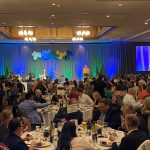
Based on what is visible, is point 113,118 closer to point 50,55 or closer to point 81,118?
point 81,118

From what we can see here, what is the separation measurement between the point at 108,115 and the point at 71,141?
269cm

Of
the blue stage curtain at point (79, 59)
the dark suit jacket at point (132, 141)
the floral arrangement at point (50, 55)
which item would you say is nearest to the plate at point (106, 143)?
the dark suit jacket at point (132, 141)

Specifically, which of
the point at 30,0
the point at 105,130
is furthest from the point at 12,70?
the point at 105,130

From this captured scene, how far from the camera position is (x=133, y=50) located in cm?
2284

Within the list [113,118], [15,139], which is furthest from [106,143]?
[113,118]

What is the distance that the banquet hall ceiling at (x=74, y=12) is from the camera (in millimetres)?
9391

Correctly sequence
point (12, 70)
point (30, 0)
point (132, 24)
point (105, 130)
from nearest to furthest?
point (105, 130), point (30, 0), point (132, 24), point (12, 70)

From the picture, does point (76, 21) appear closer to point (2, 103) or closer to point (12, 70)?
point (2, 103)

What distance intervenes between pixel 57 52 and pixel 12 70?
9.86 feet

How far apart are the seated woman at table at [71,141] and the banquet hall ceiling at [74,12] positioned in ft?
17.0

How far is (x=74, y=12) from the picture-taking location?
1088 centimetres

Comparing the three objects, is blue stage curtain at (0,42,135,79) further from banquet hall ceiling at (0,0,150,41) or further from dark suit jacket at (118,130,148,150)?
dark suit jacket at (118,130,148,150)

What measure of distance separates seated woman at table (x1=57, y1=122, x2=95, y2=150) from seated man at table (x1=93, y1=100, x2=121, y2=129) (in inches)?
87.4

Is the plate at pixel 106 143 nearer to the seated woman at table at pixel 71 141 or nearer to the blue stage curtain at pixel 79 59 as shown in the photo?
the seated woman at table at pixel 71 141
